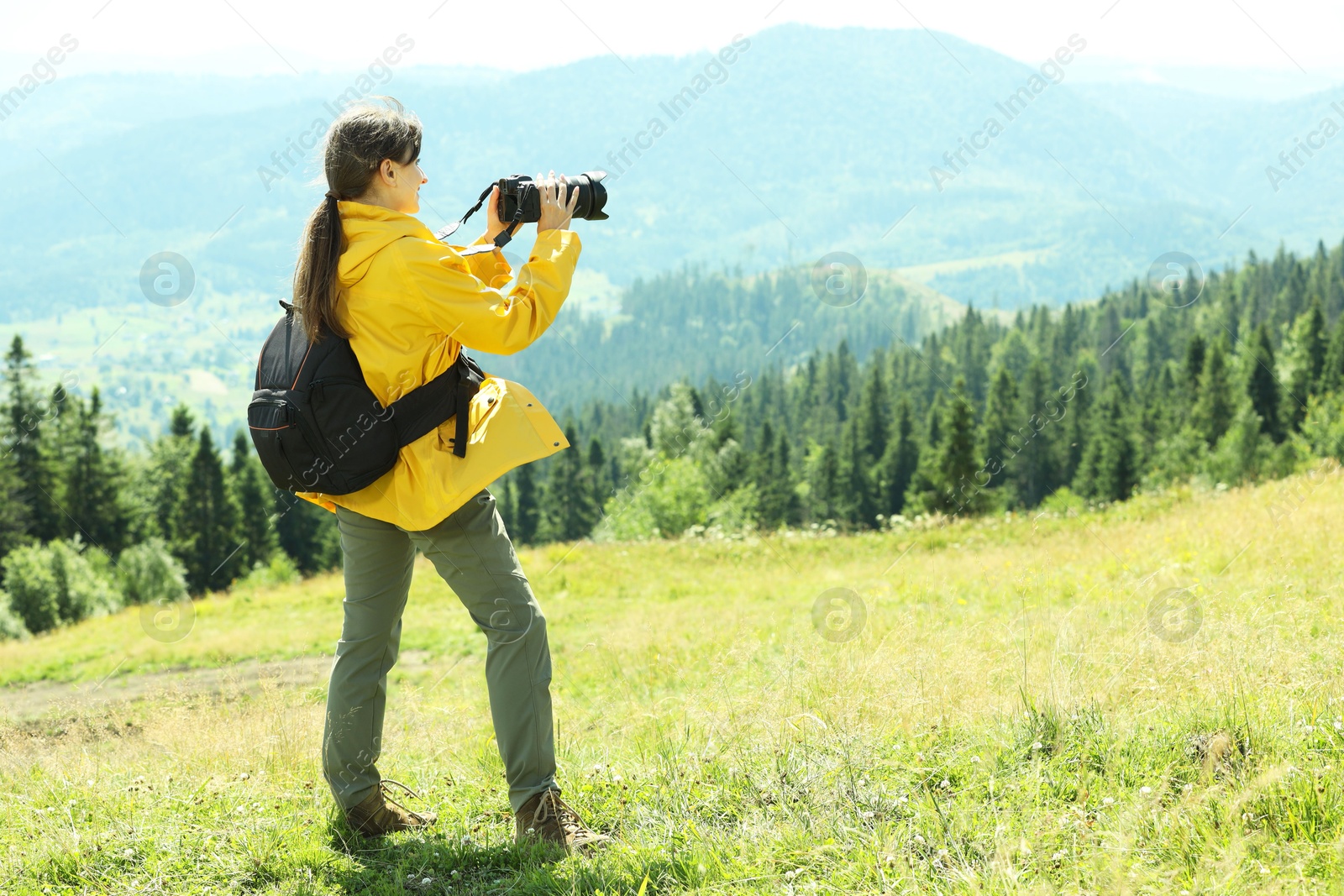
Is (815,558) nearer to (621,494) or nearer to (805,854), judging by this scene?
(805,854)

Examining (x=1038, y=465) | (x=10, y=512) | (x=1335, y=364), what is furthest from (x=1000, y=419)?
(x=10, y=512)

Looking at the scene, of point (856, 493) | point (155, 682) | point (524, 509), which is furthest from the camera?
point (856, 493)

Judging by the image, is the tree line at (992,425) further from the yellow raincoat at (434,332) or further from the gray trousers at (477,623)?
the yellow raincoat at (434,332)

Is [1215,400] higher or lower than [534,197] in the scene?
higher

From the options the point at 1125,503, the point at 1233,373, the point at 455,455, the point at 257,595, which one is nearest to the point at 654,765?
the point at 455,455

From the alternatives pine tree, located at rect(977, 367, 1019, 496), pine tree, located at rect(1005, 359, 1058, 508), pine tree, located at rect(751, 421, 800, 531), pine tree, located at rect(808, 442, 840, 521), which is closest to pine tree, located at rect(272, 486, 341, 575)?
pine tree, located at rect(751, 421, 800, 531)

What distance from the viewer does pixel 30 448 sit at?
51.0 metres

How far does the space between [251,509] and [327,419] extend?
63.1m

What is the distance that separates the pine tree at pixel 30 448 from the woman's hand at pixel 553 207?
5562 centimetres

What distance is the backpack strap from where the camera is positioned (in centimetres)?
340

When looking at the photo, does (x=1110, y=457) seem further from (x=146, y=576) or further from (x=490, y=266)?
(x=490, y=266)

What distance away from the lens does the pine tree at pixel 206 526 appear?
56781mm

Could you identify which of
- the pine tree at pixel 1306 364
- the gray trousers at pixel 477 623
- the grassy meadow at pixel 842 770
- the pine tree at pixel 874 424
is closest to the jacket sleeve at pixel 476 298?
the gray trousers at pixel 477 623

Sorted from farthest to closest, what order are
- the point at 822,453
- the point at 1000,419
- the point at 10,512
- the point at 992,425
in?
the point at 822,453 < the point at 1000,419 < the point at 992,425 < the point at 10,512
